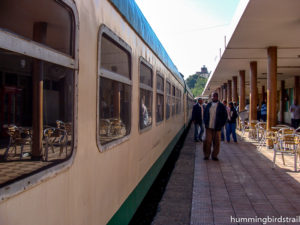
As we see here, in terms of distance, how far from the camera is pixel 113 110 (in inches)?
Answer: 114

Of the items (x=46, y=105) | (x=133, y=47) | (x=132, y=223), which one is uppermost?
(x=133, y=47)

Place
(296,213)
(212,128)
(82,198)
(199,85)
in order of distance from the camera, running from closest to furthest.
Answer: (82,198) < (296,213) < (212,128) < (199,85)

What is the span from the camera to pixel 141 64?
412cm

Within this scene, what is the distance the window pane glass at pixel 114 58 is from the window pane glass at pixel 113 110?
120mm

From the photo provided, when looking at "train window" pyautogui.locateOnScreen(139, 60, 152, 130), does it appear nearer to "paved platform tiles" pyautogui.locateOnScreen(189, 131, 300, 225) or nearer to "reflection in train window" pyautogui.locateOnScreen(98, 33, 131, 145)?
"reflection in train window" pyautogui.locateOnScreen(98, 33, 131, 145)

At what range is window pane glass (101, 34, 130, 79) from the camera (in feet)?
8.61

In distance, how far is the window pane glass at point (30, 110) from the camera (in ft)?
4.71

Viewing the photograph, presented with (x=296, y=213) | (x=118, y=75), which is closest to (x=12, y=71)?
(x=118, y=75)

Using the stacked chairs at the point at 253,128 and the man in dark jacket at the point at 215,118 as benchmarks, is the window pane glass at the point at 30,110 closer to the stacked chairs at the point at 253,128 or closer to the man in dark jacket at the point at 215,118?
the man in dark jacket at the point at 215,118

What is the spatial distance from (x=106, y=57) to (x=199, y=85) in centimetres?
11478

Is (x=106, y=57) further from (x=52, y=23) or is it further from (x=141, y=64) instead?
(x=141, y=64)

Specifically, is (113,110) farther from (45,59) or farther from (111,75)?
(45,59)

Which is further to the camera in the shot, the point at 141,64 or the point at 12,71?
the point at 141,64

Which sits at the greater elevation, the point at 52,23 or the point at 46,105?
the point at 52,23
